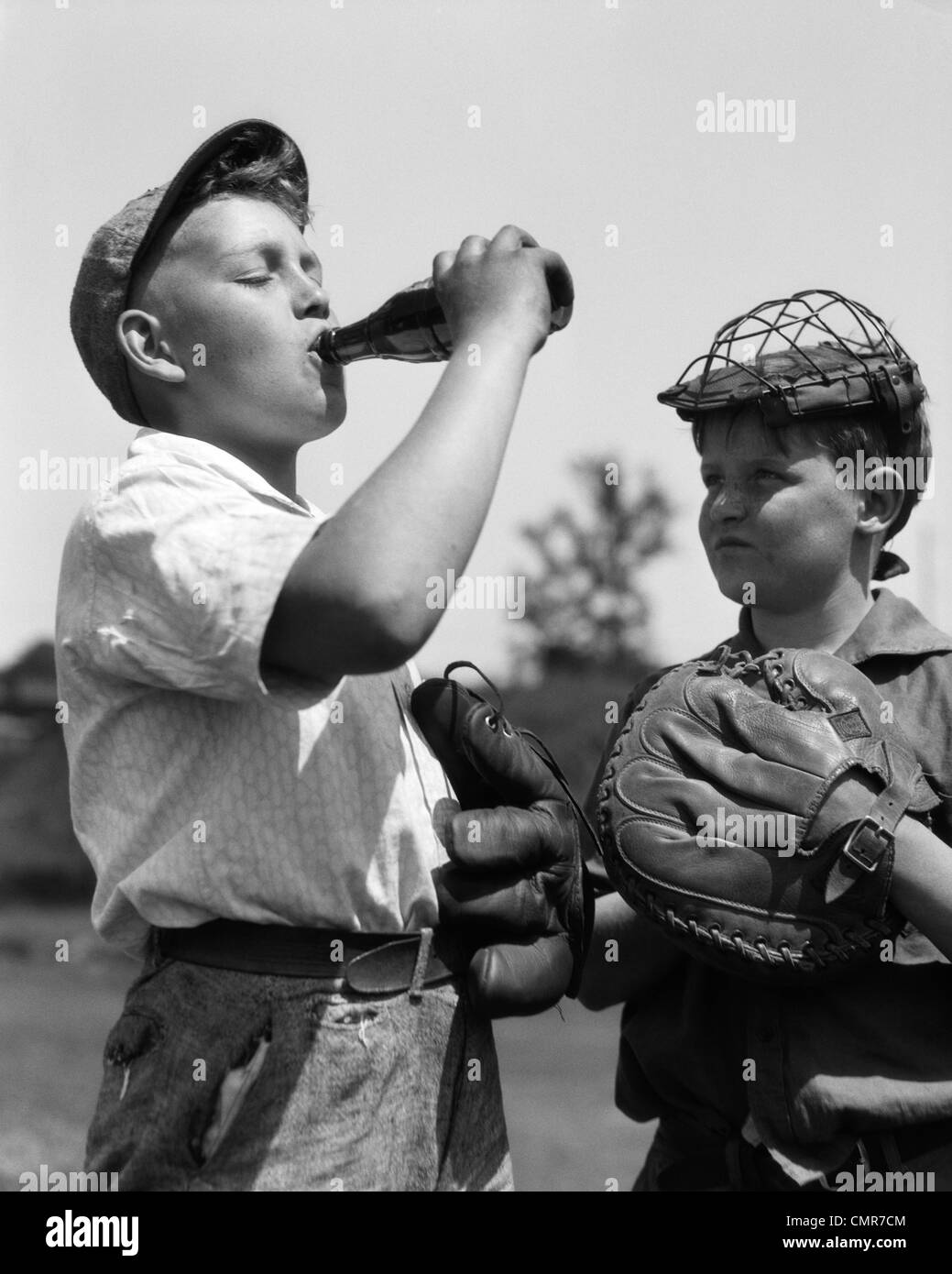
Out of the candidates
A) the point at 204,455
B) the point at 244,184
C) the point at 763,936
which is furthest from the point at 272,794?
the point at 244,184

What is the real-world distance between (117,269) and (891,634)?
4.85ft

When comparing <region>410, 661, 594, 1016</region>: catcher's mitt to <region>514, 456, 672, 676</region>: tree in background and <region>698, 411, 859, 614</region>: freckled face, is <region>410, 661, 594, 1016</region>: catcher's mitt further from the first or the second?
<region>514, 456, 672, 676</region>: tree in background

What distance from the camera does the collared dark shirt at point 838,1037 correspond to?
2426 millimetres

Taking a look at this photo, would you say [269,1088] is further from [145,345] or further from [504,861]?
[145,345]

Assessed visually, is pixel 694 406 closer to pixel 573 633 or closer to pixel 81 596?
pixel 81 596

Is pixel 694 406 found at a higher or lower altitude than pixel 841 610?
higher

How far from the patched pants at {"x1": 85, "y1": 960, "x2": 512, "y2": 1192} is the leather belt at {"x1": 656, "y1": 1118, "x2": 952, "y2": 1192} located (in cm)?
67

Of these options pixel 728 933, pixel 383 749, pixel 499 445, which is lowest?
pixel 728 933

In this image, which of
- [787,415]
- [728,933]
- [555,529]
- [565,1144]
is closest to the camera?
[728,933]

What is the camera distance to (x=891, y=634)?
271cm

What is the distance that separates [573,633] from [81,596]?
27242 mm

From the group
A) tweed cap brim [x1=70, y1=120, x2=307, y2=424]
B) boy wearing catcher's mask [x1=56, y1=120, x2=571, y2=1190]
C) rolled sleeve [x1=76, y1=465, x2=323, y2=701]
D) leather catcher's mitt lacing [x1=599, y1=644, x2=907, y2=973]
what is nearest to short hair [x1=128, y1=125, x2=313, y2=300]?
tweed cap brim [x1=70, y1=120, x2=307, y2=424]

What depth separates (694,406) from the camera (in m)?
2.79
